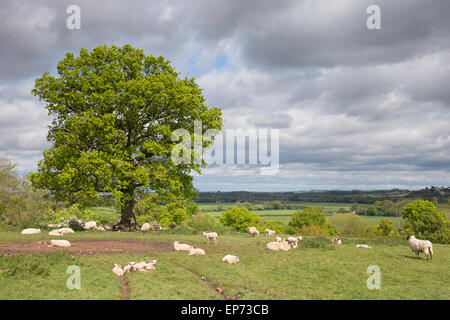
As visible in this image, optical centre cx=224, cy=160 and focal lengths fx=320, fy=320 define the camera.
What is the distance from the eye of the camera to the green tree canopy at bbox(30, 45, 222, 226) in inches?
1229

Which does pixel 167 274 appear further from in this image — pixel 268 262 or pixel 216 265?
pixel 268 262

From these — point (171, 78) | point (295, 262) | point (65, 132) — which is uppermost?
point (171, 78)

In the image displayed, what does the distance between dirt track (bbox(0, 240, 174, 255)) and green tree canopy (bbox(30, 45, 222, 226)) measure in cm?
675

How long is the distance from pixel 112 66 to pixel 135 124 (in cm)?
635

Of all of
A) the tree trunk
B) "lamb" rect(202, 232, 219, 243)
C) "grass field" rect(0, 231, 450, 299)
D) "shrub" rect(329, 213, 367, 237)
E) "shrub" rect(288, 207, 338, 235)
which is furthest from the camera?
"shrub" rect(329, 213, 367, 237)

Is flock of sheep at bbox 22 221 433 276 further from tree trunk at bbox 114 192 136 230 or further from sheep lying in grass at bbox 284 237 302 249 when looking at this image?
tree trunk at bbox 114 192 136 230

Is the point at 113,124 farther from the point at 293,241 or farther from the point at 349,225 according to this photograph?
the point at 349,225

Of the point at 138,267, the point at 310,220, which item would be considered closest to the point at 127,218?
the point at 138,267

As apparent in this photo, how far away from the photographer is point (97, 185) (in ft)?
108

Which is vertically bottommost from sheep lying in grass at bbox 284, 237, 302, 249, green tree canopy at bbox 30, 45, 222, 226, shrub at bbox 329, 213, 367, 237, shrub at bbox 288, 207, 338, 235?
shrub at bbox 329, 213, 367, 237

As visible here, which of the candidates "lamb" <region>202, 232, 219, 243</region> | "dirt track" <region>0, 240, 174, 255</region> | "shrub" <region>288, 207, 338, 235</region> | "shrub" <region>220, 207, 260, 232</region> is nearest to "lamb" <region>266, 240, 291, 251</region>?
"lamb" <region>202, 232, 219, 243</region>

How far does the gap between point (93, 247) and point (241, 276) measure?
12.6 metres

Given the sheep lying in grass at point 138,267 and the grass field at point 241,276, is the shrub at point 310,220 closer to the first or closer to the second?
the grass field at point 241,276
